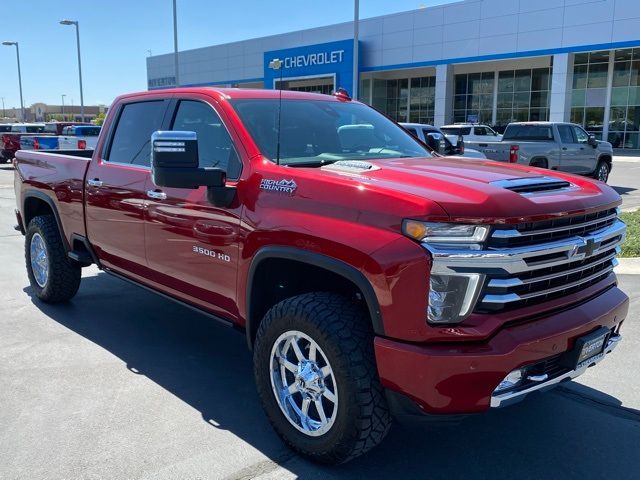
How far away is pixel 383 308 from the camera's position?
272cm

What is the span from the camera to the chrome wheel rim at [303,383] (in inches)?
120

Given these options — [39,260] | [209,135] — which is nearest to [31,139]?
[39,260]

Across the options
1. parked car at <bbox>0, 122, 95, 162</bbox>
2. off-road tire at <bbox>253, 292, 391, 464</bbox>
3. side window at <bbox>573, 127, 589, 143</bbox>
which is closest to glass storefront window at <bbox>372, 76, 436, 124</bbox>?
parked car at <bbox>0, 122, 95, 162</bbox>

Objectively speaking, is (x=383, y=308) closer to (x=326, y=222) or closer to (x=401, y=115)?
(x=326, y=222)

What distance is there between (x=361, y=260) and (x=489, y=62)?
123 ft

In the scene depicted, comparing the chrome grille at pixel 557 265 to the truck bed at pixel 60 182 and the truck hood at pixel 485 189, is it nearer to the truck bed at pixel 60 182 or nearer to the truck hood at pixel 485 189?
the truck hood at pixel 485 189

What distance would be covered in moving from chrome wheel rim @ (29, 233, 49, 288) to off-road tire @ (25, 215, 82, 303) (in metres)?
0.07

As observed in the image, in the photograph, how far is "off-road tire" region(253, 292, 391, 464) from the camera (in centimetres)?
284

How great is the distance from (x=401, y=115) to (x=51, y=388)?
4270 centimetres

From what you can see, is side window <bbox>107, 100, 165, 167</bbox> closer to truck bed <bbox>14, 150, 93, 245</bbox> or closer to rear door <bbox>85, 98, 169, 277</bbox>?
rear door <bbox>85, 98, 169, 277</bbox>

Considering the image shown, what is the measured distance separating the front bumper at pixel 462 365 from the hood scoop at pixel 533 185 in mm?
649

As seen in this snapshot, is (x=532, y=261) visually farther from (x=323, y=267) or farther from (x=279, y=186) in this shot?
(x=279, y=186)

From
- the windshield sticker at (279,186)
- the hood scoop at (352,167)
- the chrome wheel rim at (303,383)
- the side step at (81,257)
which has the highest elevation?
the hood scoop at (352,167)

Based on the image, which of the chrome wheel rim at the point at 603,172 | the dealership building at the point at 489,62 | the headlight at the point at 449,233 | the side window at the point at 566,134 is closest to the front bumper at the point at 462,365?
the headlight at the point at 449,233
